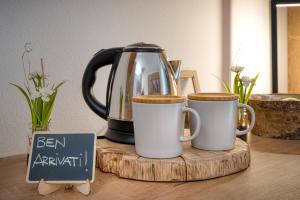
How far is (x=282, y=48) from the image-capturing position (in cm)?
147

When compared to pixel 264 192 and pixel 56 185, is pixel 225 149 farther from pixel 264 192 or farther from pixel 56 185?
pixel 56 185

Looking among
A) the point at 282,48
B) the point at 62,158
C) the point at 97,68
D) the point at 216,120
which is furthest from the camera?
the point at 282,48

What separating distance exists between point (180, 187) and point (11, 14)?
2.01 feet

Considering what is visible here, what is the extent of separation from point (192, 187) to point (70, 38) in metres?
0.57

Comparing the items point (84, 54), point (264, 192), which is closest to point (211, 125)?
point (264, 192)

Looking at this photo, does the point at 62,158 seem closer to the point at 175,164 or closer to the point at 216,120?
the point at 175,164

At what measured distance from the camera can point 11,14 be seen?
81cm

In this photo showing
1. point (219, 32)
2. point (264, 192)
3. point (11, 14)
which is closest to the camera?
point (264, 192)

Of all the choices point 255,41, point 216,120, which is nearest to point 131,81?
point 216,120

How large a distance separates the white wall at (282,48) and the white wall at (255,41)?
2.1 inches

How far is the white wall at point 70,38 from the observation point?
819 millimetres

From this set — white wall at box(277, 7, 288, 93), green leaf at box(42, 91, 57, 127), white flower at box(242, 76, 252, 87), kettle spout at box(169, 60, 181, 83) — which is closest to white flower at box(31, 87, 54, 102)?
green leaf at box(42, 91, 57, 127)

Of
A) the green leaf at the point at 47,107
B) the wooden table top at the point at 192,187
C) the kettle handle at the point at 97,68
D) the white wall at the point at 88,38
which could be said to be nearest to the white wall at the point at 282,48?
the white wall at the point at 88,38

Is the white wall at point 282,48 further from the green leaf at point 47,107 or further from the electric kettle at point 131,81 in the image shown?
the green leaf at point 47,107
